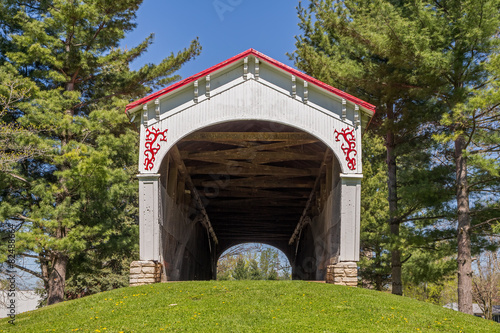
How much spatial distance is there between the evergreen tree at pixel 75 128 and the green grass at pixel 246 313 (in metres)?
7.46

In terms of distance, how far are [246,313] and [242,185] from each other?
12147 mm

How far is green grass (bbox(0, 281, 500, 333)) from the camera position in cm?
836

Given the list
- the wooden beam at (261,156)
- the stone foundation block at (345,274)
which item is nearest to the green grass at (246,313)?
the stone foundation block at (345,274)

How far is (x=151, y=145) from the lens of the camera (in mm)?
13539

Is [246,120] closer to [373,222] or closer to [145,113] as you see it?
[145,113]

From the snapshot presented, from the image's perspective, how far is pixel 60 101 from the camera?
19.2 m

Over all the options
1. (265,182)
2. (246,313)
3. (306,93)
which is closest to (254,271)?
(265,182)

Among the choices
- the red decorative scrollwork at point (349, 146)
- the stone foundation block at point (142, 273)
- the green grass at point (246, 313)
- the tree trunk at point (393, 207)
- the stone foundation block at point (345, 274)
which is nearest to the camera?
the green grass at point (246, 313)

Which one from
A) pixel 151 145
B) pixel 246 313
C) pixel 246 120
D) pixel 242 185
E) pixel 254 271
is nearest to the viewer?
pixel 246 313

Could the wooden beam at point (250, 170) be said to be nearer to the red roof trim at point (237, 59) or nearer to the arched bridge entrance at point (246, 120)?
the arched bridge entrance at point (246, 120)

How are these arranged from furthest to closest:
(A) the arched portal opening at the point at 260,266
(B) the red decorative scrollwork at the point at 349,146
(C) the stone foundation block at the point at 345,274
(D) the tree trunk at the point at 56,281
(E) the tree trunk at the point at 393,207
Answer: (A) the arched portal opening at the point at 260,266 < (E) the tree trunk at the point at 393,207 < (D) the tree trunk at the point at 56,281 < (B) the red decorative scrollwork at the point at 349,146 < (C) the stone foundation block at the point at 345,274

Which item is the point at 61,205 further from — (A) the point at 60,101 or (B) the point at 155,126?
(B) the point at 155,126

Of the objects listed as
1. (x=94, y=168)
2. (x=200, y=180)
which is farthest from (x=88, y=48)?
(x=200, y=180)

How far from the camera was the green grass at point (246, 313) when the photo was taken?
836 cm
